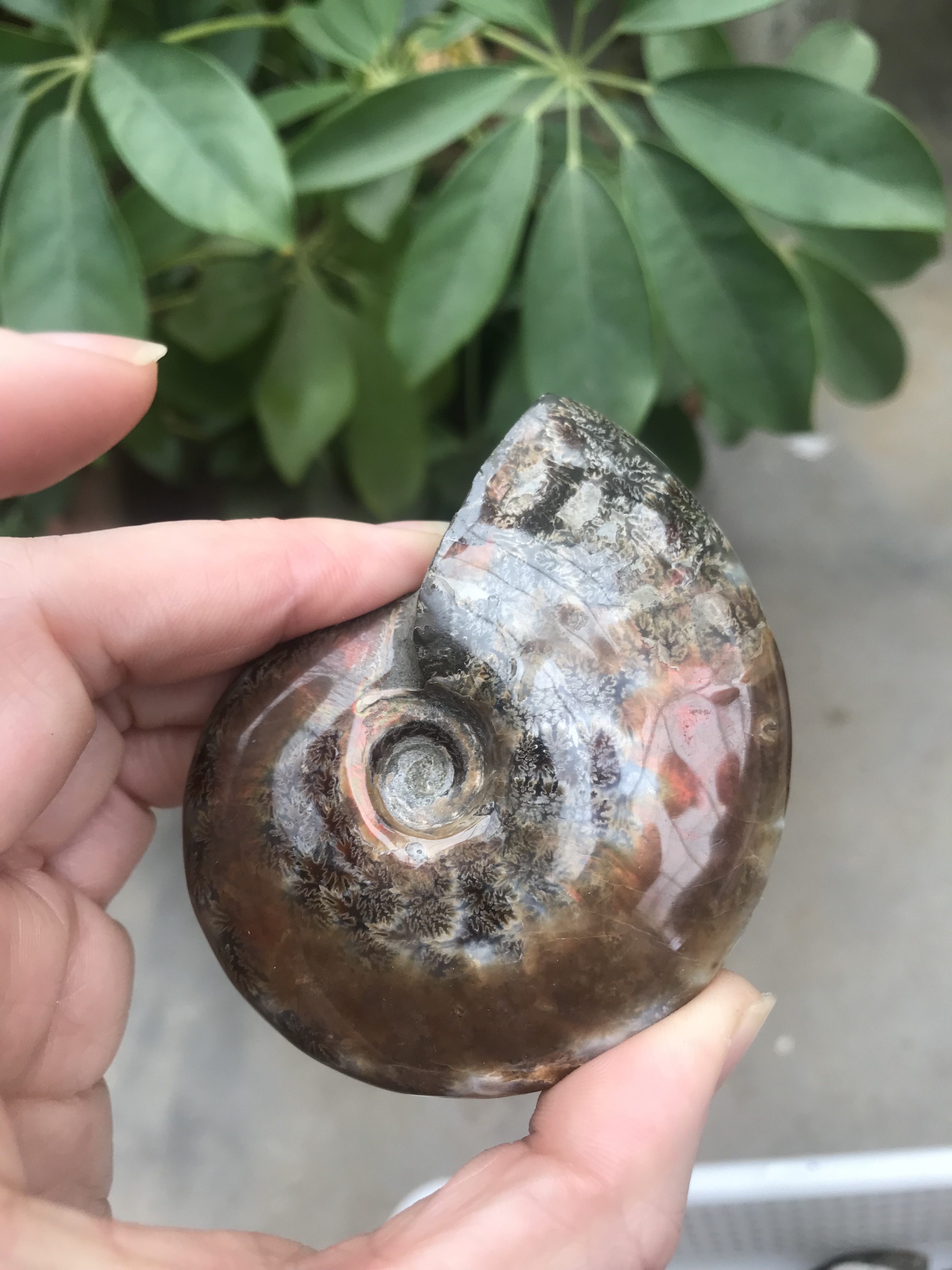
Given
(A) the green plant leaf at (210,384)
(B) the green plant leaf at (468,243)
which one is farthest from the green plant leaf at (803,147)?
(A) the green plant leaf at (210,384)

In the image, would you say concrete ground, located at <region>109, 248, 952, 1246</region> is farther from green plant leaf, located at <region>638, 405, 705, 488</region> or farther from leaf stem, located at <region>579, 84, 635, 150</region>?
leaf stem, located at <region>579, 84, 635, 150</region>

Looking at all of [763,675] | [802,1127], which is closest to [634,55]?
[763,675]

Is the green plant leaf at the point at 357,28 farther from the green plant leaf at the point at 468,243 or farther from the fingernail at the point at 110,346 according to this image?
the fingernail at the point at 110,346

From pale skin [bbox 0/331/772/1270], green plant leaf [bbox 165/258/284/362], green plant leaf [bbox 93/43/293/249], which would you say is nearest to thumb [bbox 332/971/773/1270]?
pale skin [bbox 0/331/772/1270]

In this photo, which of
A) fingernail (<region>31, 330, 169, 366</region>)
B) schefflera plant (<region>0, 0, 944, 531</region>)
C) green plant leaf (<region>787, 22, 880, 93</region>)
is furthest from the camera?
green plant leaf (<region>787, 22, 880, 93</region>)

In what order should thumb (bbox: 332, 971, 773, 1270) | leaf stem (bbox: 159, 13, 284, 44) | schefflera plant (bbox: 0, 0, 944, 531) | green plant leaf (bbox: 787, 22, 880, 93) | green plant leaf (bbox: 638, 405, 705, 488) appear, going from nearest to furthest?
1. thumb (bbox: 332, 971, 773, 1270)
2. schefflera plant (bbox: 0, 0, 944, 531)
3. leaf stem (bbox: 159, 13, 284, 44)
4. green plant leaf (bbox: 787, 22, 880, 93)
5. green plant leaf (bbox: 638, 405, 705, 488)

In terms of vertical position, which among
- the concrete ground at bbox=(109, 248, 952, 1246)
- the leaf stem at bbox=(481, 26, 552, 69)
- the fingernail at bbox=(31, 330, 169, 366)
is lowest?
the concrete ground at bbox=(109, 248, 952, 1246)

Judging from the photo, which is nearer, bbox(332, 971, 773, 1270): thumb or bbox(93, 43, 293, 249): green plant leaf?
bbox(332, 971, 773, 1270): thumb

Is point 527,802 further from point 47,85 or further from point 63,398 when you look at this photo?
point 47,85
